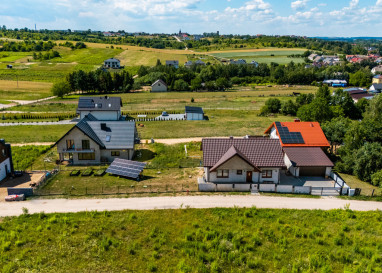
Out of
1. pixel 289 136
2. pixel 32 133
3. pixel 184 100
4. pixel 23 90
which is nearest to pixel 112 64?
pixel 23 90

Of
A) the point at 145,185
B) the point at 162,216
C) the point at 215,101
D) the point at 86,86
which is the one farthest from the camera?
the point at 86,86

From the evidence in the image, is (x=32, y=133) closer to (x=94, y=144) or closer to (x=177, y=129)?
(x=94, y=144)

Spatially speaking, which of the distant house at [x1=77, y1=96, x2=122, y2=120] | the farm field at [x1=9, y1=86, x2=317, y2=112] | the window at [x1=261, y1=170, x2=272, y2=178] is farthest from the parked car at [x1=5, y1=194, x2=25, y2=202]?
the farm field at [x1=9, y1=86, x2=317, y2=112]

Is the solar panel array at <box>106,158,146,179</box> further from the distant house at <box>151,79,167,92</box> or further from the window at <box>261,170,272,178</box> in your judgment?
the distant house at <box>151,79,167,92</box>

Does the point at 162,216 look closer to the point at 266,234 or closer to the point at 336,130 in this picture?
the point at 266,234

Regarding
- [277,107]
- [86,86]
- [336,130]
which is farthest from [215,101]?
[336,130]

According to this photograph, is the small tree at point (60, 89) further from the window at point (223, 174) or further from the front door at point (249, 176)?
the front door at point (249, 176)
